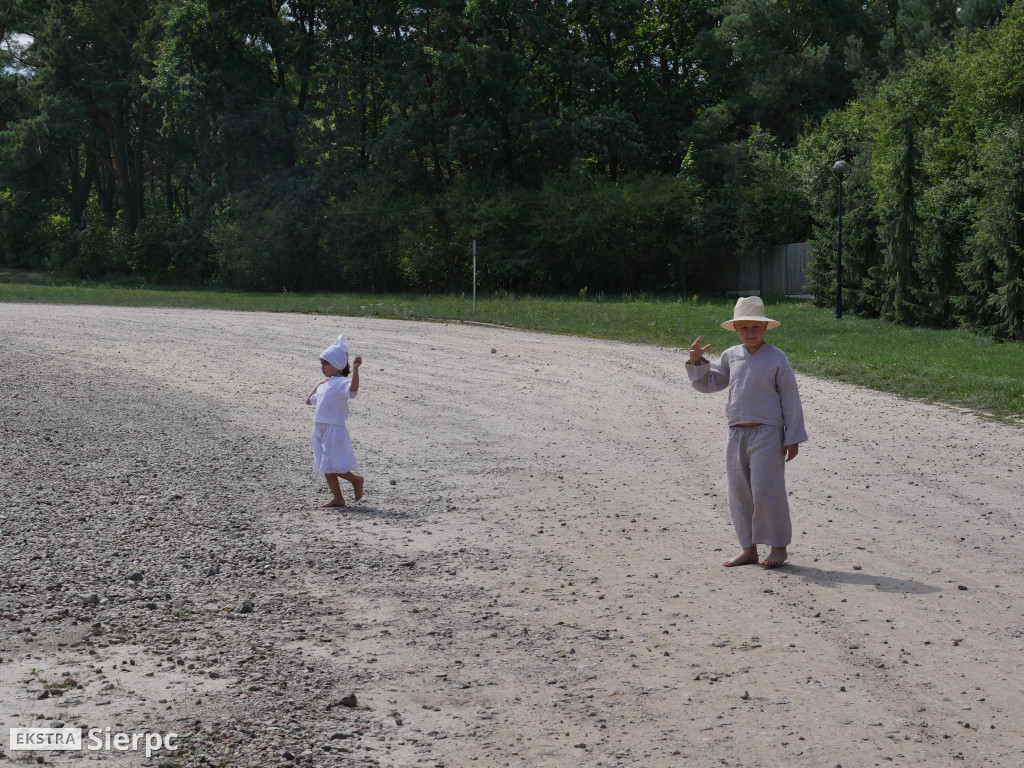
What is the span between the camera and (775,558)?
6.80 meters

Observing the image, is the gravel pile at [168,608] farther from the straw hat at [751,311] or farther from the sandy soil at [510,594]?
the straw hat at [751,311]

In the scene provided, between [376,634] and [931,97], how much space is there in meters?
38.6

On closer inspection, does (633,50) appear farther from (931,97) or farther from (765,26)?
(931,97)

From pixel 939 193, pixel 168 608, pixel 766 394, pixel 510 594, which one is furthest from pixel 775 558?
pixel 939 193

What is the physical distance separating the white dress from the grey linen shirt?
10.5 feet

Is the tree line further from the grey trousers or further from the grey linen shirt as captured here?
the grey trousers

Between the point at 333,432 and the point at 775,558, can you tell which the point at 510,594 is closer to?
the point at 775,558

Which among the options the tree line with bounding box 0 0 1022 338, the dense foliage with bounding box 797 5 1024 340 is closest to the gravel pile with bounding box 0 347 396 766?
the dense foliage with bounding box 797 5 1024 340

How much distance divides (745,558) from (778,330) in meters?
19.9

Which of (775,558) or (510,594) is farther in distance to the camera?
(775,558)

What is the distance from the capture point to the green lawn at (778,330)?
52.3 feet

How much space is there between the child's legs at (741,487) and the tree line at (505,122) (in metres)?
33.6

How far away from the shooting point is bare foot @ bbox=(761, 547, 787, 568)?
268 inches

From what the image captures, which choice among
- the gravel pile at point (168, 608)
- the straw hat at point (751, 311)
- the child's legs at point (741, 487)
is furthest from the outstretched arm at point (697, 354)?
the gravel pile at point (168, 608)
